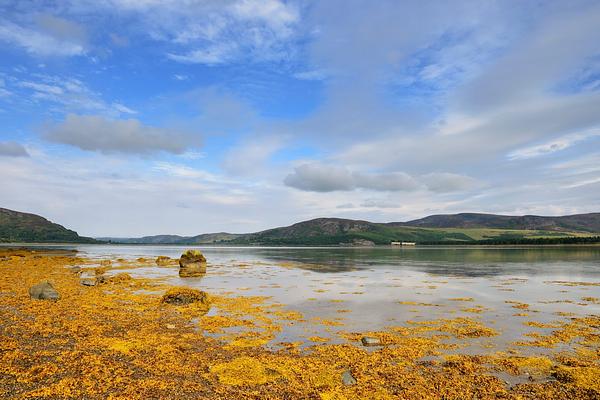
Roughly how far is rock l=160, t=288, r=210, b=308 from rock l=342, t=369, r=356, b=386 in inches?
704

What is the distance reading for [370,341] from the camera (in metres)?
18.6

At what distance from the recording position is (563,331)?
21344 millimetres

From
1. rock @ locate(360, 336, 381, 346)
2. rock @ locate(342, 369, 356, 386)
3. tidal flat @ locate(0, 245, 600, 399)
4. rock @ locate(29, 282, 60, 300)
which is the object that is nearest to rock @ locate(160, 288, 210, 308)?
tidal flat @ locate(0, 245, 600, 399)

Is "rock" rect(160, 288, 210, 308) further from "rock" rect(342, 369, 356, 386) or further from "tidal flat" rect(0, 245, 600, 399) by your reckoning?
"rock" rect(342, 369, 356, 386)

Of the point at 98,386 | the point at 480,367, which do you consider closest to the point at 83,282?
the point at 98,386

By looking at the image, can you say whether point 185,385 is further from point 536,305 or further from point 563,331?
point 536,305

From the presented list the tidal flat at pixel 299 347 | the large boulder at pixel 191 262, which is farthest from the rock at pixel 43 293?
the large boulder at pixel 191 262

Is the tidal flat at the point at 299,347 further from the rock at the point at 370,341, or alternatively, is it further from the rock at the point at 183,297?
the rock at the point at 183,297

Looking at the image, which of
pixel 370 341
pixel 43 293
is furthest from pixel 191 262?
pixel 370 341

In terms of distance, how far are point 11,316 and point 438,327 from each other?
25986 mm

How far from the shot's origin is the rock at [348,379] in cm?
1350

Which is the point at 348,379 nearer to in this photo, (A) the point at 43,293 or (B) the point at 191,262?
(A) the point at 43,293

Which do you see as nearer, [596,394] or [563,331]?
[596,394]

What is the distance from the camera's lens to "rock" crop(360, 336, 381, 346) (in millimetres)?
18516
